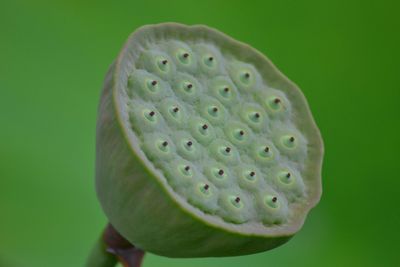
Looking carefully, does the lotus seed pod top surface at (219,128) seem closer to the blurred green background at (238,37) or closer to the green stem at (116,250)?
the green stem at (116,250)

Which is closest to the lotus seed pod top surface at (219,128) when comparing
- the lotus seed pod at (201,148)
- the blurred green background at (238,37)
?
the lotus seed pod at (201,148)

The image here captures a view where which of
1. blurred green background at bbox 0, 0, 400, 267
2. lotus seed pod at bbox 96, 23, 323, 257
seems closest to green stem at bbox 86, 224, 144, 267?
lotus seed pod at bbox 96, 23, 323, 257

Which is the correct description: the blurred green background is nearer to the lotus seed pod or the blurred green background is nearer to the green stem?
the green stem

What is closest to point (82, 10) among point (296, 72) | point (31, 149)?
point (31, 149)

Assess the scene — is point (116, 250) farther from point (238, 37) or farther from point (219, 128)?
point (238, 37)

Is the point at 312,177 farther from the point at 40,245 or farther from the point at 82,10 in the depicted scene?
the point at 82,10

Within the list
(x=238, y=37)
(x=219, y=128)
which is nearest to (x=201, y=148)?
(x=219, y=128)
